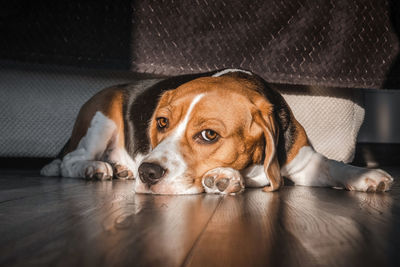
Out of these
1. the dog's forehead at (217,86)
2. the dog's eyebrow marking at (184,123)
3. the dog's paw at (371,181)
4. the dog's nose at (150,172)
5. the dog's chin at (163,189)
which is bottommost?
the dog's paw at (371,181)

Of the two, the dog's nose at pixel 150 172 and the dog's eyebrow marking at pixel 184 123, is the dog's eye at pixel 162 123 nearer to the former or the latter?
the dog's eyebrow marking at pixel 184 123

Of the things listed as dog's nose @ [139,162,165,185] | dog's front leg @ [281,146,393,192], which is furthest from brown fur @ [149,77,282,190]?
dog's front leg @ [281,146,393,192]

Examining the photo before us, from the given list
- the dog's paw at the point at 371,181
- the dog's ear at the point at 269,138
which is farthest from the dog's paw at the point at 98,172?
the dog's paw at the point at 371,181

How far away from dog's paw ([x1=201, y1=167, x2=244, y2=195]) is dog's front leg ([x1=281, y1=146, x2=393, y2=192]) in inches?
21.5

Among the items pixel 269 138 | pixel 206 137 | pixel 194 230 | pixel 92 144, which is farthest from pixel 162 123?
pixel 194 230

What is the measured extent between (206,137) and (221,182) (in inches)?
9.9

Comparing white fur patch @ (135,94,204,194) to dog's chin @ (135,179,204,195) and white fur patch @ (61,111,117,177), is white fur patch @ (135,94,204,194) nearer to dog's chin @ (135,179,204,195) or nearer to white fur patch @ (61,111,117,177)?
dog's chin @ (135,179,204,195)

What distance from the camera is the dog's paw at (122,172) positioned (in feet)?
9.24

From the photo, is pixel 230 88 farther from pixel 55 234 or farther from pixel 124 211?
pixel 55 234

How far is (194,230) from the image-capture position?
42.3 inches

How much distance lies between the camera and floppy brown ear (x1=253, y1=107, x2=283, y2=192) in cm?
202

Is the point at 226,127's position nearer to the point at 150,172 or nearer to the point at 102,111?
the point at 150,172

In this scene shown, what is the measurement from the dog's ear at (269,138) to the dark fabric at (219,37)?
753 millimetres

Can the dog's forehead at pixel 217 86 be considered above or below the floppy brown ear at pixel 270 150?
above
